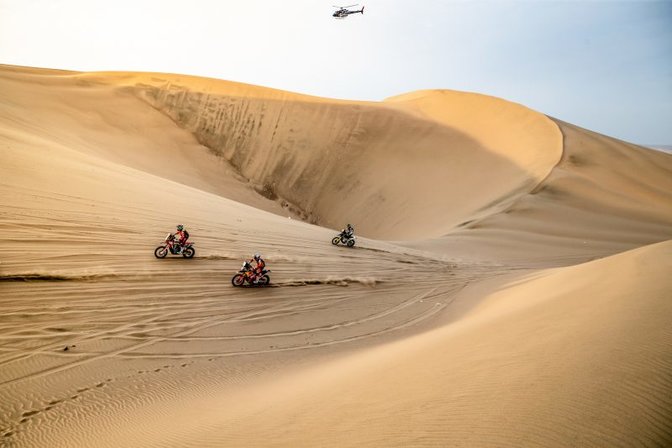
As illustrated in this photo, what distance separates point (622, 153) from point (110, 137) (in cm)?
2786

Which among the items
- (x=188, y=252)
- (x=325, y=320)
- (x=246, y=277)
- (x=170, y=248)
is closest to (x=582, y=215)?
(x=325, y=320)

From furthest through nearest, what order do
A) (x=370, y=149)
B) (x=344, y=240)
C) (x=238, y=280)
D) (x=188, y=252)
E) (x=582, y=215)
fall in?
1. (x=370, y=149)
2. (x=582, y=215)
3. (x=344, y=240)
4. (x=188, y=252)
5. (x=238, y=280)

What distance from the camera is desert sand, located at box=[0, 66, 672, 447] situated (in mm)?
2515

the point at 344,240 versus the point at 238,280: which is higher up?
the point at 344,240

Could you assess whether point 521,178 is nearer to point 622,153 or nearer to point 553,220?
point 553,220

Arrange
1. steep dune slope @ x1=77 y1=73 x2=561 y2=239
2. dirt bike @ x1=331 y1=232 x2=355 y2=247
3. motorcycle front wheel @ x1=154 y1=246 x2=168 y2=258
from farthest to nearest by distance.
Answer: steep dune slope @ x1=77 y1=73 x2=561 y2=239 < dirt bike @ x1=331 y1=232 x2=355 y2=247 < motorcycle front wheel @ x1=154 y1=246 x2=168 y2=258

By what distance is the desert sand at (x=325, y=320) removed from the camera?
99.0 inches

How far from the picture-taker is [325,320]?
6938 mm

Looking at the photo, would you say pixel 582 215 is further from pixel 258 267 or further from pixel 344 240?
pixel 258 267

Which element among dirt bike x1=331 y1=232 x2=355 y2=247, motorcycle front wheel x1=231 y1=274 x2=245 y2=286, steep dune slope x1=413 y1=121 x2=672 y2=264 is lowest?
motorcycle front wheel x1=231 y1=274 x2=245 y2=286

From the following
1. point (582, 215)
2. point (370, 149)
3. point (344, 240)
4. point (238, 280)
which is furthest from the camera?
point (370, 149)

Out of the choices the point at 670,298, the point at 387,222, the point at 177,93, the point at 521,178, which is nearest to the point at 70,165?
the point at 670,298

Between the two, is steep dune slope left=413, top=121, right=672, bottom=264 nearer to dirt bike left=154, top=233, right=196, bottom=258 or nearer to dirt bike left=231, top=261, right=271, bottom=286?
dirt bike left=231, top=261, right=271, bottom=286

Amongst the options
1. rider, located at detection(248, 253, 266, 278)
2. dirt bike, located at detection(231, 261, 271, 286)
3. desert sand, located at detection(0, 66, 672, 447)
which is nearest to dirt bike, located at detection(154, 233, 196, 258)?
desert sand, located at detection(0, 66, 672, 447)
